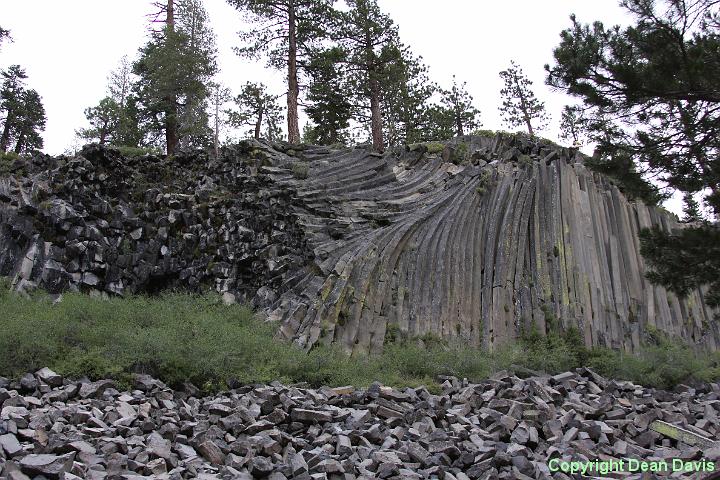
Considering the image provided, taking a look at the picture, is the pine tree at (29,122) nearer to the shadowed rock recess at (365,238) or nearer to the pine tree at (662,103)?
the shadowed rock recess at (365,238)

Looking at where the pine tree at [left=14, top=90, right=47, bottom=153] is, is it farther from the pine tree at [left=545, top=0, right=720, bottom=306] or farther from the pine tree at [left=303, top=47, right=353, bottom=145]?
the pine tree at [left=545, top=0, right=720, bottom=306]

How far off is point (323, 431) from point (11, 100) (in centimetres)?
2481

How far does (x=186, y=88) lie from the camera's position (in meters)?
23.9

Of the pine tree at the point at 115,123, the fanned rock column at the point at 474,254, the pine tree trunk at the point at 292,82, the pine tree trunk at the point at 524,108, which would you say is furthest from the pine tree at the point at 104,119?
the pine tree trunk at the point at 524,108

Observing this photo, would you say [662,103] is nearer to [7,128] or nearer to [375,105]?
[375,105]

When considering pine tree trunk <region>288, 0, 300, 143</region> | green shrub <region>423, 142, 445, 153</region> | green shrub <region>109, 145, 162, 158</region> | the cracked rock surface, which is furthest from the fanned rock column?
green shrub <region>109, 145, 162, 158</region>

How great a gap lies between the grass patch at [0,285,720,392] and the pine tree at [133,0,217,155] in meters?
11.4

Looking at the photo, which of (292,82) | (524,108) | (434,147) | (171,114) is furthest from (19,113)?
(524,108)

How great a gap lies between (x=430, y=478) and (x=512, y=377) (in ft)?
15.8

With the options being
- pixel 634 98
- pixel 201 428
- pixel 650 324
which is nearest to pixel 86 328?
pixel 201 428

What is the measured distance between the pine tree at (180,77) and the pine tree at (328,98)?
431 cm

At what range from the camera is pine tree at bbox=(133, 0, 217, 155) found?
927 inches

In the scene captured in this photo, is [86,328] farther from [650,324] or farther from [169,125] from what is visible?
[169,125]

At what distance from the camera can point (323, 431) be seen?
745 cm
